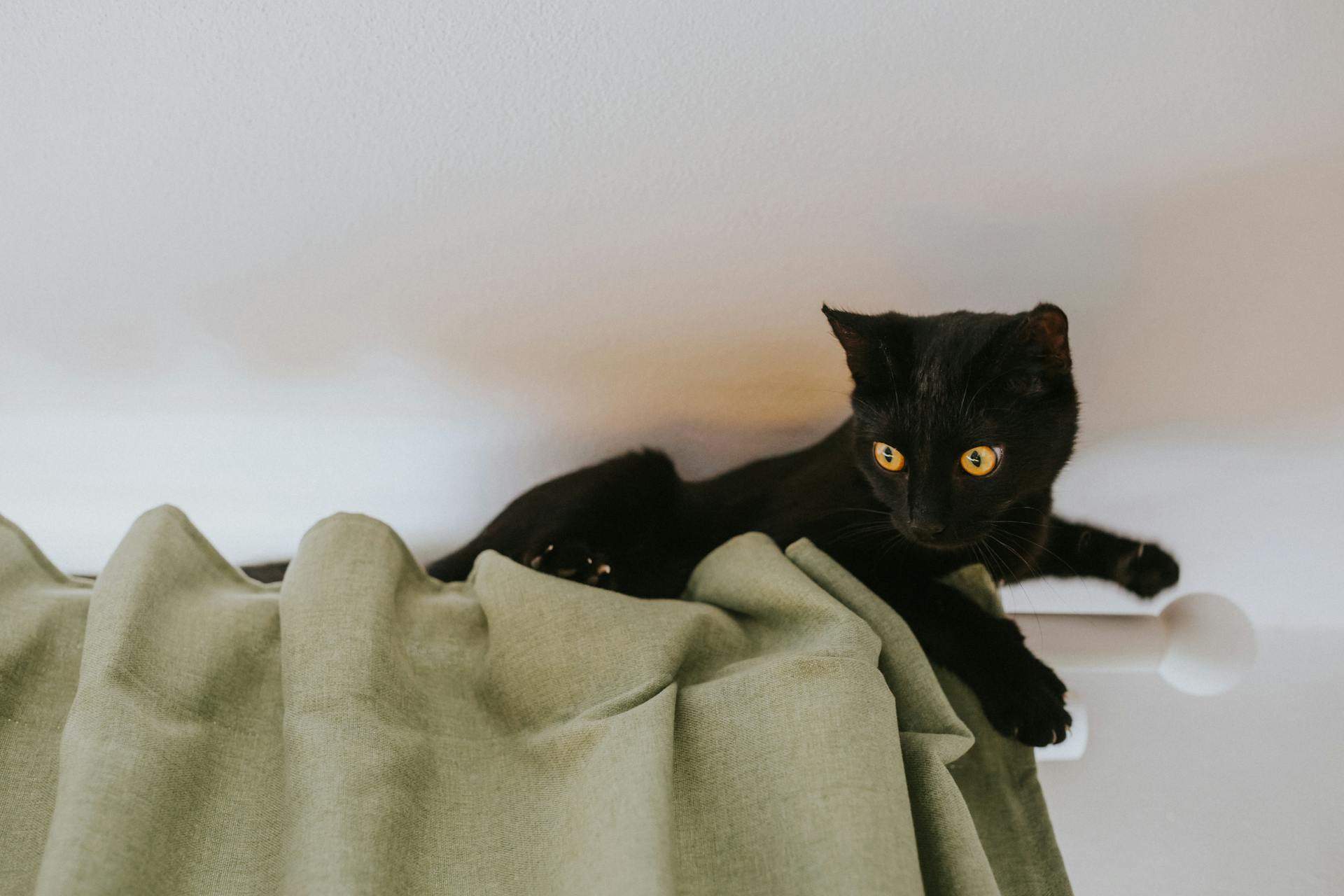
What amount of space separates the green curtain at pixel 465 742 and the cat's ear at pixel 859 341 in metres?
0.24

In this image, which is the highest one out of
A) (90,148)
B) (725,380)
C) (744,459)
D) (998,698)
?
(90,148)

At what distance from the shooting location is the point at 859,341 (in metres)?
0.87

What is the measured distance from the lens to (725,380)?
1102mm

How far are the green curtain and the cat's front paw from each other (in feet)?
0.09

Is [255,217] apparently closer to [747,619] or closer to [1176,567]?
[747,619]

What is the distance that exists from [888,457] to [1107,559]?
379mm

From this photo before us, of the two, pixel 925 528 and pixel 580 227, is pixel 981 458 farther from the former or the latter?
pixel 580 227

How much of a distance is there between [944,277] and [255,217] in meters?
0.78

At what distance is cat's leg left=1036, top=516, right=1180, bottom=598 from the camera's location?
1.05 meters

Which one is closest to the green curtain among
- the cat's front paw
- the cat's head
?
the cat's front paw

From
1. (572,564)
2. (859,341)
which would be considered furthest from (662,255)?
(572,564)

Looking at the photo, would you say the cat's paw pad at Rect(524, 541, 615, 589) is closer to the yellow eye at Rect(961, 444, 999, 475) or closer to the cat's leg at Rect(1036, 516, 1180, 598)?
the yellow eye at Rect(961, 444, 999, 475)

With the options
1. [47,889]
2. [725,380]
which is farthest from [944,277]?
[47,889]

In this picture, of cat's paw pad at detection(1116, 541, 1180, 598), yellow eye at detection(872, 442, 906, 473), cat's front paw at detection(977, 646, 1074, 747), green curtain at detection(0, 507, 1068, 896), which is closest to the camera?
green curtain at detection(0, 507, 1068, 896)
